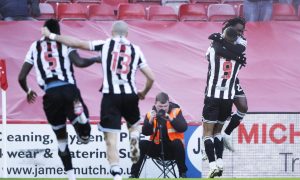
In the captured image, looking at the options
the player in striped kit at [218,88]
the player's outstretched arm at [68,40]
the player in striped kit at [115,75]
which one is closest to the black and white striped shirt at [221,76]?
the player in striped kit at [218,88]

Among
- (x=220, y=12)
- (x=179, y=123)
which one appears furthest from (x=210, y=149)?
(x=220, y=12)

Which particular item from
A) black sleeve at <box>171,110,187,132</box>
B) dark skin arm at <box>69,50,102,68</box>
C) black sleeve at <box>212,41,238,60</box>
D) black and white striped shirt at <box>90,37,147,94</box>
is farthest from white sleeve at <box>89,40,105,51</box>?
black sleeve at <box>171,110,187,132</box>

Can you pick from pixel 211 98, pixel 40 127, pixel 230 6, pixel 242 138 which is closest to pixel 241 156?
pixel 242 138

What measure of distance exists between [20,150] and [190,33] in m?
4.36

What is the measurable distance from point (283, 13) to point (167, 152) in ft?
16.5

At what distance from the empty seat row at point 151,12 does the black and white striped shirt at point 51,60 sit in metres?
7.01

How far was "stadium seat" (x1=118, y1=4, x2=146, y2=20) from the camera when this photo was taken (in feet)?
65.3

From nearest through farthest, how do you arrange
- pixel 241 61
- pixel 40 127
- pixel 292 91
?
pixel 241 61
pixel 40 127
pixel 292 91

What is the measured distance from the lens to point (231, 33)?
15180 mm

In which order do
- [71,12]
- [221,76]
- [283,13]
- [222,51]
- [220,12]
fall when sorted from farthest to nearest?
1. [283,13]
2. [220,12]
3. [71,12]
4. [221,76]
5. [222,51]

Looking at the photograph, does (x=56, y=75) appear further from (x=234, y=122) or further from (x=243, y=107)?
(x=234, y=122)

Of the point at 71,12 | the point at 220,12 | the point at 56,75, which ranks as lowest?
the point at 220,12

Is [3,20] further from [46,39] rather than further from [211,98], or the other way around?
[46,39]

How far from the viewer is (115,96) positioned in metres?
12.7
